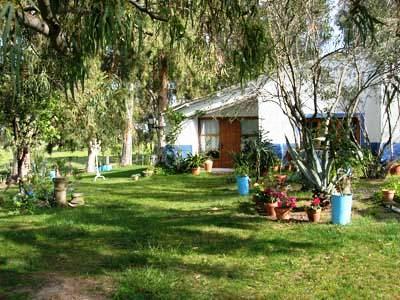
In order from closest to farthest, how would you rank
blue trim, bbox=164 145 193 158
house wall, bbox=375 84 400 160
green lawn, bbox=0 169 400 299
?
green lawn, bbox=0 169 400 299, house wall, bbox=375 84 400 160, blue trim, bbox=164 145 193 158

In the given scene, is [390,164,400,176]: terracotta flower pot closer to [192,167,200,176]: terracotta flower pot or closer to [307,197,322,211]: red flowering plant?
[192,167,200,176]: terracotta flower pot

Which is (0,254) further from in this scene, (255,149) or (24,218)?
(255,149)

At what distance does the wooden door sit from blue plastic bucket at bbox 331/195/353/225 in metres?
12.1

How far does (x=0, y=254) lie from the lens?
282 inches

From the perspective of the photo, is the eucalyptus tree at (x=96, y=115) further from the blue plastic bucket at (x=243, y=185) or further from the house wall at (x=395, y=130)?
the house wall at (x=395, y=130)

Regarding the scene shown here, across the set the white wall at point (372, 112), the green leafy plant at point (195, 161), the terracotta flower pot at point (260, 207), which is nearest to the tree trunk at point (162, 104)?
the green leafy plant at point (195, 161)

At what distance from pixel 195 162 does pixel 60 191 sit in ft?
26.8

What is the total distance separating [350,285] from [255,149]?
411 inches

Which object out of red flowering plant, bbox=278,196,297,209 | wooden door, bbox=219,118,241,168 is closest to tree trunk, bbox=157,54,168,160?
wooden door, bbox=219,118,241,168

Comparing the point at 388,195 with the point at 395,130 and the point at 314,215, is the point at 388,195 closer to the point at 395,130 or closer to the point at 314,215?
the point at 314,215

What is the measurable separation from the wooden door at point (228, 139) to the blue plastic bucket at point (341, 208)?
12.1 m

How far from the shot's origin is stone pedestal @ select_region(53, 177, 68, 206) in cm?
1165

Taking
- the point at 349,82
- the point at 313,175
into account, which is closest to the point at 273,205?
the point at 313,175

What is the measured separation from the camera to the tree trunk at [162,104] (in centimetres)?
2089
